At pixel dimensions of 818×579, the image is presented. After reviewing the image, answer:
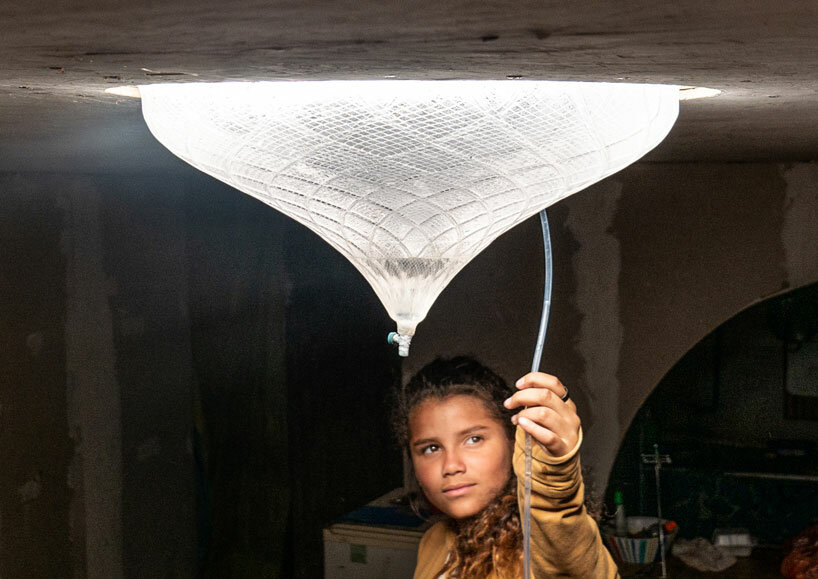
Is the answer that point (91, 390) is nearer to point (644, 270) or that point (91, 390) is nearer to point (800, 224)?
point (644, 270)

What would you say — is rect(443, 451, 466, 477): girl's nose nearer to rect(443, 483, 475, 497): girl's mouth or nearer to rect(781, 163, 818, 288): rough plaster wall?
rect(443, 483, 475, 497): girl's mouth

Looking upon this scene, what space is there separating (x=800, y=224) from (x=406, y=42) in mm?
2494

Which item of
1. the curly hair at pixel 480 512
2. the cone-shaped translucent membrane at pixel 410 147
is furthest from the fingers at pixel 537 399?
the curly hair at pixel 480 512

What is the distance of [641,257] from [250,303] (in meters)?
1.45

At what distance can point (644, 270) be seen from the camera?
2.87 meters

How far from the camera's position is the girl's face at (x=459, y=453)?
5.30 ft

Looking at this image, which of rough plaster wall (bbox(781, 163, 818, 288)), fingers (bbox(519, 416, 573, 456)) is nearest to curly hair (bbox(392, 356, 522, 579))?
fingers (bbox(519, 416, 573, 456))

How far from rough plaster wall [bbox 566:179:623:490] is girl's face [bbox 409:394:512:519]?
1.27 meters

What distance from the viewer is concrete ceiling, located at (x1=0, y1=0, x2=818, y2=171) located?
1.75 feet

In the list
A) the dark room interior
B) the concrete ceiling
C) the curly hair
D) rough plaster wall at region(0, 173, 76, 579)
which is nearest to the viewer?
the concrete ceiling

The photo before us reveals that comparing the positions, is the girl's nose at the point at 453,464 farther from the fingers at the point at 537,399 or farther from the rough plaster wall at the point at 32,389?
the rough plaster wall at the point at 32,389

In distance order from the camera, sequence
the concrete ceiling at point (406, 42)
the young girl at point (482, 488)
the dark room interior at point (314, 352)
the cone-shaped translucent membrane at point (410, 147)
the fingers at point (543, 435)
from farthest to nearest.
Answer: the dark room interior at point (314, 352) < the young girl at point (482, 488) < the fingers at point (543, 435) < the cone-shaped translucent membrane at point (410, 147) < the concrete ceiling at point (406, 42)

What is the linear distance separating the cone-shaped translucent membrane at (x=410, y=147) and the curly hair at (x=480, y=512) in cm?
62

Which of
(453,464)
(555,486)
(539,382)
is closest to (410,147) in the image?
(539,382)
